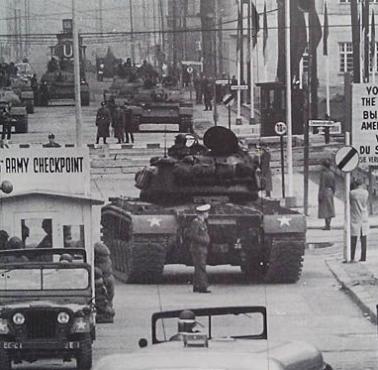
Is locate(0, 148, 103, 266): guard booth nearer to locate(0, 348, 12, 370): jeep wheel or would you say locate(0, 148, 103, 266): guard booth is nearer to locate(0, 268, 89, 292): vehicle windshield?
locate(0, 268, 89, 292): vehicle windshield

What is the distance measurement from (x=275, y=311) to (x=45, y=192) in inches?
38.8

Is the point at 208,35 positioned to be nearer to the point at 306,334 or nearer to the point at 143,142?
the point at 143,142

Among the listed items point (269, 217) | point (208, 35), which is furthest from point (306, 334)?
point (208, 35)

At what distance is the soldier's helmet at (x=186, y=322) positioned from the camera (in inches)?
415

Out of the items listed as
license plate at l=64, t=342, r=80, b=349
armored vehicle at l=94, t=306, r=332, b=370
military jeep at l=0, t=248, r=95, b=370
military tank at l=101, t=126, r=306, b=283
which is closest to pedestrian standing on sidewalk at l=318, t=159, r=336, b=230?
military tank at l=101, t=126, r=306, b=283

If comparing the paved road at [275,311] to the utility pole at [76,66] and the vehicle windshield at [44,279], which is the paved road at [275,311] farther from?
the utility pole at [76,66]

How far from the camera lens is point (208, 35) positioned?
36.4 feet

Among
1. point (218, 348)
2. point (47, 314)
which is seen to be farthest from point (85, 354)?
point (218, 348)

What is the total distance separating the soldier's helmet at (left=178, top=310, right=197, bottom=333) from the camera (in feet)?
34.6

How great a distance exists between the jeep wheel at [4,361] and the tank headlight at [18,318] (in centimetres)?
14

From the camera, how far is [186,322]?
1057 centimetres

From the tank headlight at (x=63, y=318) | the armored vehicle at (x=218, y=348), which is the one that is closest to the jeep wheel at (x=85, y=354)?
the tank headlight at (x=63, y=318)

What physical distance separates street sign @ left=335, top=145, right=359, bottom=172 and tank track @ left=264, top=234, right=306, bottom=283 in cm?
33

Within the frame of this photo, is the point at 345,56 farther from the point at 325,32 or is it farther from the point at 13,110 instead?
the point at 13,110
